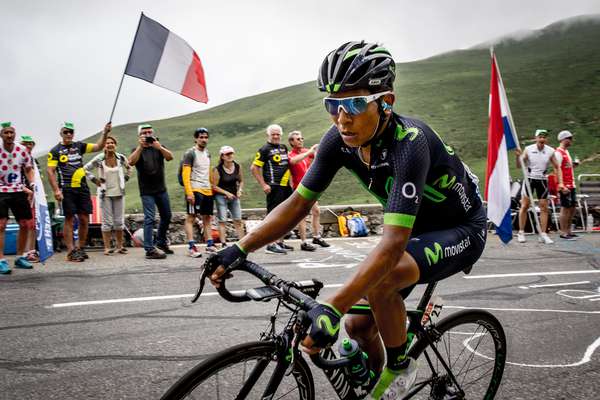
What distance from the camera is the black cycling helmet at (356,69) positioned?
7.30 ft

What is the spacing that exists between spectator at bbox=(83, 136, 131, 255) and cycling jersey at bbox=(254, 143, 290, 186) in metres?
2.38

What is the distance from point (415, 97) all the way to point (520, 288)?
76.1 m

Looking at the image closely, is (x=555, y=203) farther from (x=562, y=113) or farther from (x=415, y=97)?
(x=415, y=97)

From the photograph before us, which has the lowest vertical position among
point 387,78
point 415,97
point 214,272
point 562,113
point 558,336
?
point 558,336

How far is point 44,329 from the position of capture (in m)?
4.68

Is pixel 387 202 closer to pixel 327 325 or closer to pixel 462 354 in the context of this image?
pixel 327 325

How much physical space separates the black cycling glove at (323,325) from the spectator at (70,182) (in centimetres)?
717

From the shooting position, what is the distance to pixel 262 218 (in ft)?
38.4

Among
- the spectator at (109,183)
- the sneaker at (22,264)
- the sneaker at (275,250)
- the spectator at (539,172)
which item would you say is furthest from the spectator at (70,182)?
the spectator at (539,172)

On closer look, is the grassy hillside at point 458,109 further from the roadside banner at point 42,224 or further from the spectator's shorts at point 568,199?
the roadside banner at point 42,224

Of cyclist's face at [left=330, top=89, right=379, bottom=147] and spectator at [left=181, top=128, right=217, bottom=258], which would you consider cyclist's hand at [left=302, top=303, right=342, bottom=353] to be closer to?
cyclist's face at [left=330, top=89, right=379, bottom=147]

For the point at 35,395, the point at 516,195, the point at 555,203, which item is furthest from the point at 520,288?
the point at 555,203

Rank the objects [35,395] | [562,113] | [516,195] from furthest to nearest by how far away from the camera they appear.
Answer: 1. [562,113]
2. [516,195]
3. [35,395]

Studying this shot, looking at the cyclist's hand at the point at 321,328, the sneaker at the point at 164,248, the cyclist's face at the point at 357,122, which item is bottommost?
the sneaker at the point at 164,248
